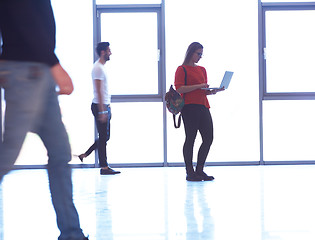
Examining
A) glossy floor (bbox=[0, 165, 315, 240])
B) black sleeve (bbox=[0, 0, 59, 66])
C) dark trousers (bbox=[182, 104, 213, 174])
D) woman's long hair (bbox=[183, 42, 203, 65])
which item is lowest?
glossy floor (bbox=[0, 165, 315, 240])

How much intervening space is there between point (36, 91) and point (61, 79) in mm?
199

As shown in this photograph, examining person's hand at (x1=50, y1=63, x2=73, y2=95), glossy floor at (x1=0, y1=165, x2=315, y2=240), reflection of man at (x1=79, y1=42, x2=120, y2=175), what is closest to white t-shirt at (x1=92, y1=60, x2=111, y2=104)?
Answer: reflection of man at (x1=79, y1=42, x2=120, y2=175)

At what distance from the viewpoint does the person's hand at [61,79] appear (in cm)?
171

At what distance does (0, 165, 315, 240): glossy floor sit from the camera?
2.23m

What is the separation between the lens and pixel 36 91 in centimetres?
156

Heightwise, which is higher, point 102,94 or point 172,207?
point 102,94

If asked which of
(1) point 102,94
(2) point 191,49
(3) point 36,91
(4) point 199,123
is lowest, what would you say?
(4) point 199,123

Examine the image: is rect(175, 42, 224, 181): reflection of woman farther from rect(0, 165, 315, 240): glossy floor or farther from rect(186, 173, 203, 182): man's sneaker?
rect(0, 165, 315, 240): glossy floor

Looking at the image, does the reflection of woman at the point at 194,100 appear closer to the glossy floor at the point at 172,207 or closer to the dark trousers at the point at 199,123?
the dark trousers at the point at 199,123

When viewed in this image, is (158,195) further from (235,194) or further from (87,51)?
(87,51)

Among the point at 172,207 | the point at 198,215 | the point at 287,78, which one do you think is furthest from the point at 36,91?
the point at 287,78

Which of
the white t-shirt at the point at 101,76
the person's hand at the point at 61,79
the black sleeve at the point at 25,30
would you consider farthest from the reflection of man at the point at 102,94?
the black sleeve at the point at 25,30

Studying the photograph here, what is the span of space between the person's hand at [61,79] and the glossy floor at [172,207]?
2.47ft

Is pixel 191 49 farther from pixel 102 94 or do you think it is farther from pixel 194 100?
pixel 102 94
